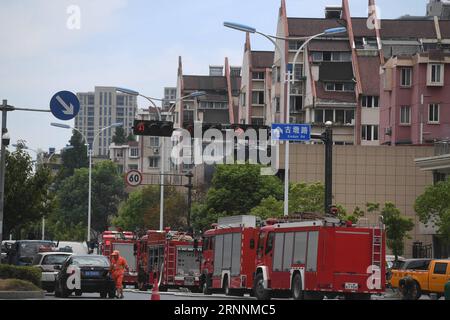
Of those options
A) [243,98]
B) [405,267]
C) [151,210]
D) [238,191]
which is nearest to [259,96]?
[243,98]

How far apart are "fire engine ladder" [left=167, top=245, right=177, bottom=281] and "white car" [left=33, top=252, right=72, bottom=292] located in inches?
298

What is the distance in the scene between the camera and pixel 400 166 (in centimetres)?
8312

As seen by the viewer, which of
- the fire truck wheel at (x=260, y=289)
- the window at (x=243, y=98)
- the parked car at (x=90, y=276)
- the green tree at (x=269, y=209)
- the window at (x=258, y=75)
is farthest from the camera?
the window at (x=243, y=98)

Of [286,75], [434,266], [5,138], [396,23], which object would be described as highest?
[396,23]

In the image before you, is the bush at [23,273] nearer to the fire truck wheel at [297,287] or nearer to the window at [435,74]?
the fire truck wheel at [297,287]

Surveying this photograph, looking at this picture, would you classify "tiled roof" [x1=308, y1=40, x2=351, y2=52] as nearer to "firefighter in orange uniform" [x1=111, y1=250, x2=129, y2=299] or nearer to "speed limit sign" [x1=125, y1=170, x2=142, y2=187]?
"speed limit sign" [x1=125, y1=170, x2=142, y2=187]

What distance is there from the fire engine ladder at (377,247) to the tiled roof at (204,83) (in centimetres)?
9416

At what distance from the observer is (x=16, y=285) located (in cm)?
3747

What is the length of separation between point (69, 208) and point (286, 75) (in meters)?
101

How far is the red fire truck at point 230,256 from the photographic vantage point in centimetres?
4319

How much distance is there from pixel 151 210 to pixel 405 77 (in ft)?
97.7

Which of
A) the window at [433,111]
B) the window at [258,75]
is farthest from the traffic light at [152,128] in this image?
the window at [258,75]
